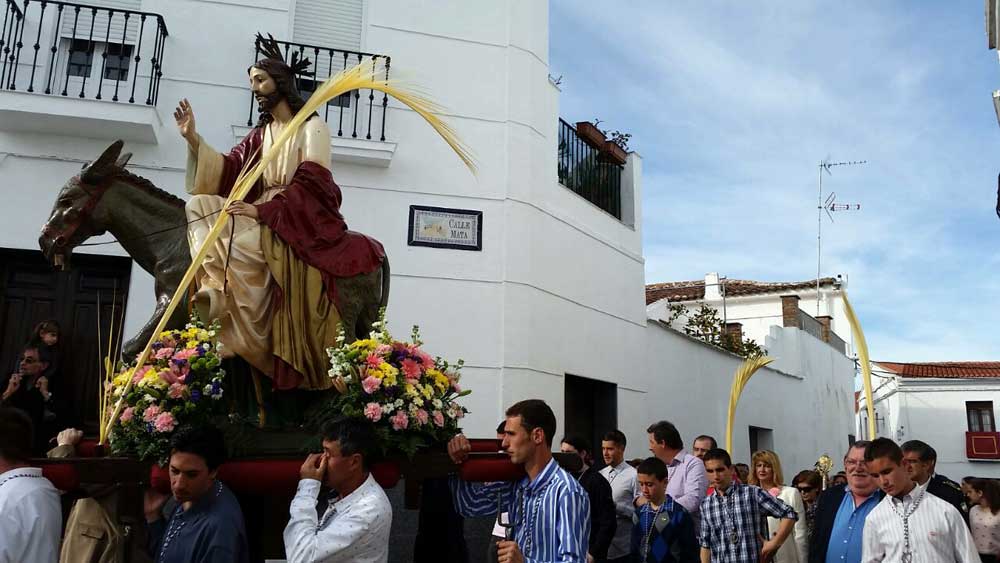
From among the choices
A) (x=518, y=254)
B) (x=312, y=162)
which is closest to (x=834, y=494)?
(x=312, y=162)

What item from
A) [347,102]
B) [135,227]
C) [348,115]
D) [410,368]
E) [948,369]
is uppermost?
[347,102]

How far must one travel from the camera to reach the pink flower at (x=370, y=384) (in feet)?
12.6

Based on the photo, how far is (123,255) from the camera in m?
7.84

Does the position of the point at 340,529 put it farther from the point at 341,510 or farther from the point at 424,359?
the point at 424,359

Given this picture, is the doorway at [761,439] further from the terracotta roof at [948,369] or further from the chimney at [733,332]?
the terracotta roof at [948,369]

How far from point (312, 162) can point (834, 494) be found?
3.50m

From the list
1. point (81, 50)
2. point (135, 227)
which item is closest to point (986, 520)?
point (135, 227)

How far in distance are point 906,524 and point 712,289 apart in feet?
55.9

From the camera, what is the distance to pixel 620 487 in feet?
18.7

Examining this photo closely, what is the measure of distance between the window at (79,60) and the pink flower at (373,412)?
6503mm

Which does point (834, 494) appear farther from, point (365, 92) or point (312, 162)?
point (365, 92)

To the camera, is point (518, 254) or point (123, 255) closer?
point (123, 255)

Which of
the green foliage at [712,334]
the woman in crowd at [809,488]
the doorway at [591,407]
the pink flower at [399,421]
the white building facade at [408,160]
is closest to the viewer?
the pink flower at [399,421]

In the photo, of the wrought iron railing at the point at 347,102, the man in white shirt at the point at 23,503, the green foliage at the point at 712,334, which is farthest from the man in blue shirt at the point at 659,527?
the green foliage at the point at 712,334
